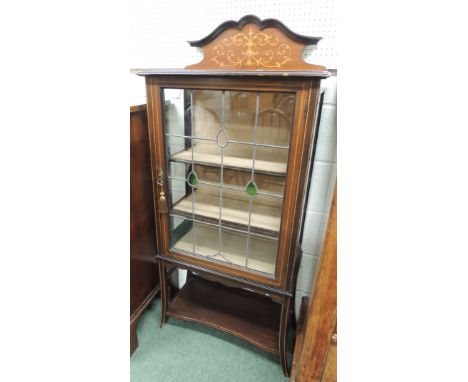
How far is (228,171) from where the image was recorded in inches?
43.0

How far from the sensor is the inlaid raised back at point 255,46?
1.02 metres

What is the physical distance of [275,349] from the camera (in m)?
1.26

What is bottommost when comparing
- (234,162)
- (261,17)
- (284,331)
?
(284,331)

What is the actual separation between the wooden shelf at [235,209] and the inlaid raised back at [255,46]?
0.52m

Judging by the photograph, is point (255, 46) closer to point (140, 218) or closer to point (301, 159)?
point (301, 159)

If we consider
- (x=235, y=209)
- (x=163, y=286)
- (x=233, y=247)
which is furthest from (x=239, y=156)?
(x=163, y=286)

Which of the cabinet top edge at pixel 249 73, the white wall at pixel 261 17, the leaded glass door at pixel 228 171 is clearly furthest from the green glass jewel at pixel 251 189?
the cabinet top edge at pixel 249 73

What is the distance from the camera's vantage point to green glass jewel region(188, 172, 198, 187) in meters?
1.14

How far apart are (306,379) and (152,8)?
1.63 meters

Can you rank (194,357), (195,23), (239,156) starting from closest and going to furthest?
(239,156)
(195,23)
(194,357)

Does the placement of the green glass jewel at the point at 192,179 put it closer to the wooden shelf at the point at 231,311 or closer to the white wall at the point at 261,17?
the white wall at the point at 261,17

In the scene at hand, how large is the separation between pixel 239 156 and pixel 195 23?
632 millimetres
